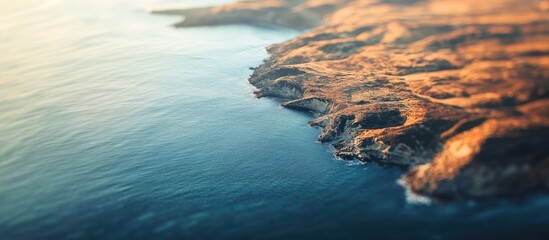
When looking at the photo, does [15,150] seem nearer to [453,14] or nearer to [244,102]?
[244,102]

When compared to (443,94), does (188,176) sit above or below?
below

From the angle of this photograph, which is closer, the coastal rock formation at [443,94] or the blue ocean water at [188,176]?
the blue ocean water at [188,176]

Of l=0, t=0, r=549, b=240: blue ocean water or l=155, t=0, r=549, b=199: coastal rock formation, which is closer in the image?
l=0, t=0, r=549, b=240: blue ocean water

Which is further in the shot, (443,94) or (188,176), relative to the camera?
(443,94)

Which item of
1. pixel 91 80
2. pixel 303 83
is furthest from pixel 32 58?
pixel 303 83
